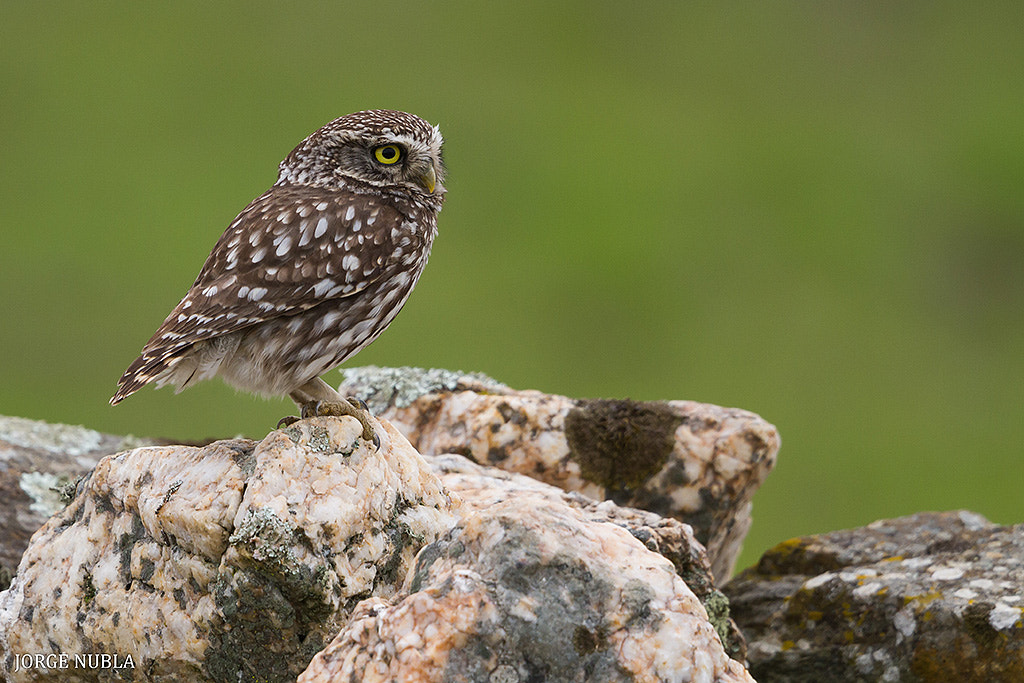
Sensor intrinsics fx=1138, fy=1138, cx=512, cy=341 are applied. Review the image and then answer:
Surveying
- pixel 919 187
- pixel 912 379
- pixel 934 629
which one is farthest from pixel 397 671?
pixel 919 187

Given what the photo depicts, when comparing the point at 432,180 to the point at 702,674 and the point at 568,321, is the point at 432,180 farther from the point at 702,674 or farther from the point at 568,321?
the point at 568,321

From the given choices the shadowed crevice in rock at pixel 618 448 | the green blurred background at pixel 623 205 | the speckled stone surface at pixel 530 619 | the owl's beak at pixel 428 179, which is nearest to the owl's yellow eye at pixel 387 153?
the owl's beak at pixel 428 179

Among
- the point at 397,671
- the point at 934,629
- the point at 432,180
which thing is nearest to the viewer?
the point at 397,671

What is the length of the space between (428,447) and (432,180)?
1.13m

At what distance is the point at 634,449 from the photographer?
4.37 m

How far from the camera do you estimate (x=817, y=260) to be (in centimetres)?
1122

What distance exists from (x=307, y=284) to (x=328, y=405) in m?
0.39

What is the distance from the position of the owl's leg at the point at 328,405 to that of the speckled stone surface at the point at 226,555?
1.8 inches

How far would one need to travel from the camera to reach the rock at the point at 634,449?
14.1 feet

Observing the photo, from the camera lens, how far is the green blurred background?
31.5ft

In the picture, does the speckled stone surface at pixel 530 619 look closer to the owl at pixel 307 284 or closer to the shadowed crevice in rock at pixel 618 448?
the owl at pixel 307 284

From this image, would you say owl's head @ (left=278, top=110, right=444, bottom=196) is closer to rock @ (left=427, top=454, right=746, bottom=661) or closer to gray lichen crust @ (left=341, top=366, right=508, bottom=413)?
gray lichen crust @ (left=341, top=366, right=508, bottom=413)

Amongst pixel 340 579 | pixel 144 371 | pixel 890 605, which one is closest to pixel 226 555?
pixel 340 579

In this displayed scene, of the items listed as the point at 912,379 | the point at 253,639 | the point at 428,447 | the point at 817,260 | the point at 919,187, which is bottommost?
the point at 253,639
